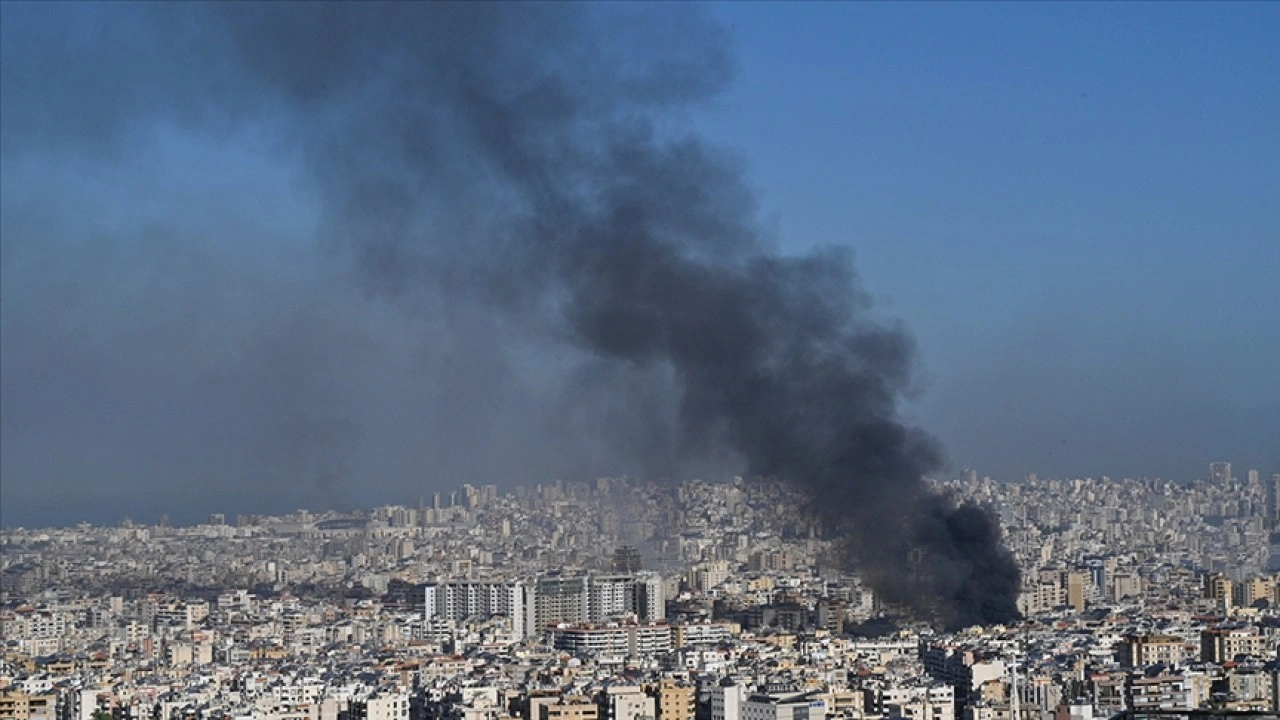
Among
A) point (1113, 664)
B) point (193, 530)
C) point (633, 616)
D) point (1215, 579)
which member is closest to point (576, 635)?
point (633, 616)

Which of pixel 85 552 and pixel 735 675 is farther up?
pixel 85 552

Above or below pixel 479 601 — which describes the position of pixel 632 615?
below

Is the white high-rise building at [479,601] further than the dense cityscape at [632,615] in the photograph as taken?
Yes

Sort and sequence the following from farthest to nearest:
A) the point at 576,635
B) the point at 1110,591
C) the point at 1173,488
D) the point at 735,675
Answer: the point at 1173,488 → the point at 1110,591 → the point at 576,635 → the point at 735,675

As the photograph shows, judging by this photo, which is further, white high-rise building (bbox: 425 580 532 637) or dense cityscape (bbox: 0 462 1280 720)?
white high-rise building (bbox: 425 580 532 637)

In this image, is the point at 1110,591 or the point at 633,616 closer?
the point at 633,616

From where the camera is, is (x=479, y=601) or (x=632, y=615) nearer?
(x=632, y=615)

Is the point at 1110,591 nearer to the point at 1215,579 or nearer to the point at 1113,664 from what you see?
the point at 1215,579

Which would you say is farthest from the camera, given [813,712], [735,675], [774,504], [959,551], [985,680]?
[774,504]
